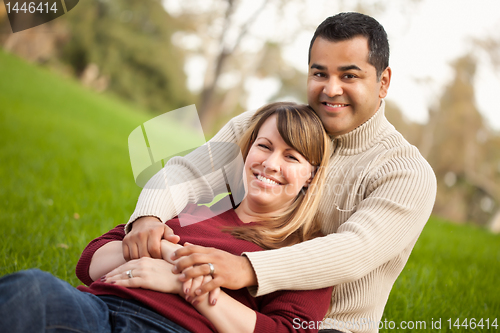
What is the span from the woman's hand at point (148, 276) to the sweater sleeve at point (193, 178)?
39 centimetres

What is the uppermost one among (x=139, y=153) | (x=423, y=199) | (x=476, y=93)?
(x=139, y=153)

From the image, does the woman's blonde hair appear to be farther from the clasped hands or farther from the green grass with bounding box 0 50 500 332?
the green grass with bounding box 0 50 500 332

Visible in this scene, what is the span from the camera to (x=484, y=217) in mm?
17047

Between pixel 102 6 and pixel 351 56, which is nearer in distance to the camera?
pixel 351 56

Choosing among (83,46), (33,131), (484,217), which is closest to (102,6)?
(83,46)

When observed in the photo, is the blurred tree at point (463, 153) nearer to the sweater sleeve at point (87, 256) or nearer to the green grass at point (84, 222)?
the green grass at point (84, 222)

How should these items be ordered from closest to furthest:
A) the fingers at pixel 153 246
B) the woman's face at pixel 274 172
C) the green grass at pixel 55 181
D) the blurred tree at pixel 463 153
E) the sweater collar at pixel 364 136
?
1. the fingers at pixel 153 246
2. the woman's face at pixel 274 172
3. the sweater collar at pixel 364 136
4. the green grass at pixel 55 181
5. the blurred tree at pixel 463 153

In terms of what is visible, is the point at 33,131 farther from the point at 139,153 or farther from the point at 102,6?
the point at 102,6

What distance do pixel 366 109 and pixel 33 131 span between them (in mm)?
7979

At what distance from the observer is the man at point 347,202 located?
170 cm

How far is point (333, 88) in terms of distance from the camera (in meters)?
2.25

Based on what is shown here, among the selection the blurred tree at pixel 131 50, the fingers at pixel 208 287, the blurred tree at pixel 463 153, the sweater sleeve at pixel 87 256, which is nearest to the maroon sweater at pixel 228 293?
the sweater sleeve at pixel 87 256

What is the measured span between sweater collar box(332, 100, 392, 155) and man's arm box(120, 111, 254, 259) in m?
0.60

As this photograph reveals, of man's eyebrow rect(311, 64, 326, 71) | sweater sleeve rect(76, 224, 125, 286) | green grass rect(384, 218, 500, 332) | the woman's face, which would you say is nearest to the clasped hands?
sweater sleeve rect(76, 224, 125, 286)
